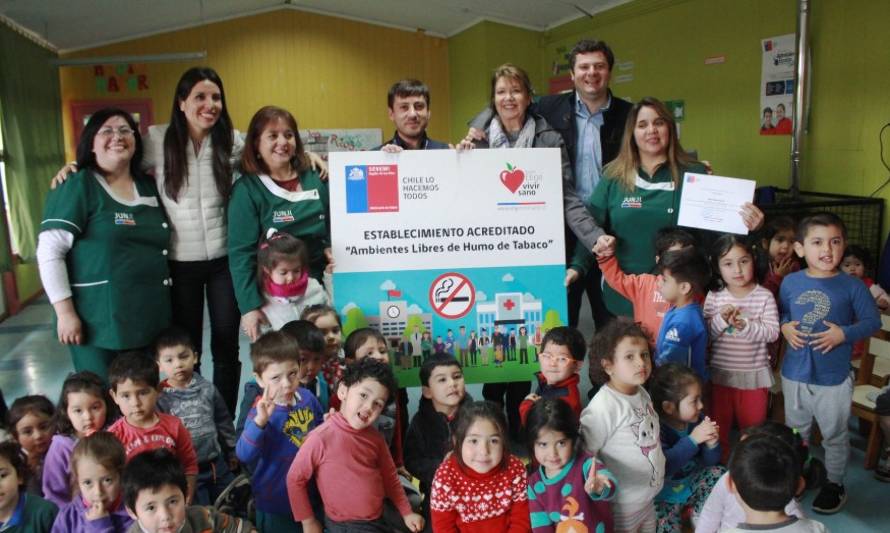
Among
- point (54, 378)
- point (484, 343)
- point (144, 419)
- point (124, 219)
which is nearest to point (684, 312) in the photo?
point (484, 343)

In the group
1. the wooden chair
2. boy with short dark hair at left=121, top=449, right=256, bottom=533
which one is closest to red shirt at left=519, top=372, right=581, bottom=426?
boy with short dark hair at left=121, top=449, right=256, bottom=533

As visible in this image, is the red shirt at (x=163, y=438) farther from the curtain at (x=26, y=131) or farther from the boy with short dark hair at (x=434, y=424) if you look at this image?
the curtain at (x=26, y=131)

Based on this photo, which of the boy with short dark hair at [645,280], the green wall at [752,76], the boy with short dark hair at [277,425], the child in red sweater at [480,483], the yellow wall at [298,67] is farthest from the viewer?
the yellow wall at [298,67]

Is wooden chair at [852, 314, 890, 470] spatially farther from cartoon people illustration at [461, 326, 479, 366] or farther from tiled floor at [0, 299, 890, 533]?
cartoon people illustration at [461, 326, 479, 366]

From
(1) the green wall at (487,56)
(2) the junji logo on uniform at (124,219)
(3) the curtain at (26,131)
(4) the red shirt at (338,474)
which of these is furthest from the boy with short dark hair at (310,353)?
(1) the green wall at (487,56)

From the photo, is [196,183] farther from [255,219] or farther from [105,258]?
[105,258]

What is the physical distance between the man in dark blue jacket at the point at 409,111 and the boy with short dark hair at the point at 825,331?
161cm

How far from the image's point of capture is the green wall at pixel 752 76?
15.4 ft

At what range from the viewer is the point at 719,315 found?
252 cm

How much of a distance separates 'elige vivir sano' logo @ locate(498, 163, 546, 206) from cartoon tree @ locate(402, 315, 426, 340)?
57 cm

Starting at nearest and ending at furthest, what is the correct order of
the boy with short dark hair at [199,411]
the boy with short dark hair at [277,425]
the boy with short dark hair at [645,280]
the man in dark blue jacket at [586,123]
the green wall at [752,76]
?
the boy with short dark hair at [277,425], the boy with short dark hair at [199,411], the boy with short dark hair at [645,280], the man in dark blue jacket at [586,123], the green wall at [752,76]

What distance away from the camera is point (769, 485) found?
161 centimetres

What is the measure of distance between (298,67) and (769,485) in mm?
8886

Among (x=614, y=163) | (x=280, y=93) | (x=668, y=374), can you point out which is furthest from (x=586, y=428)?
(x=280, y=93)
